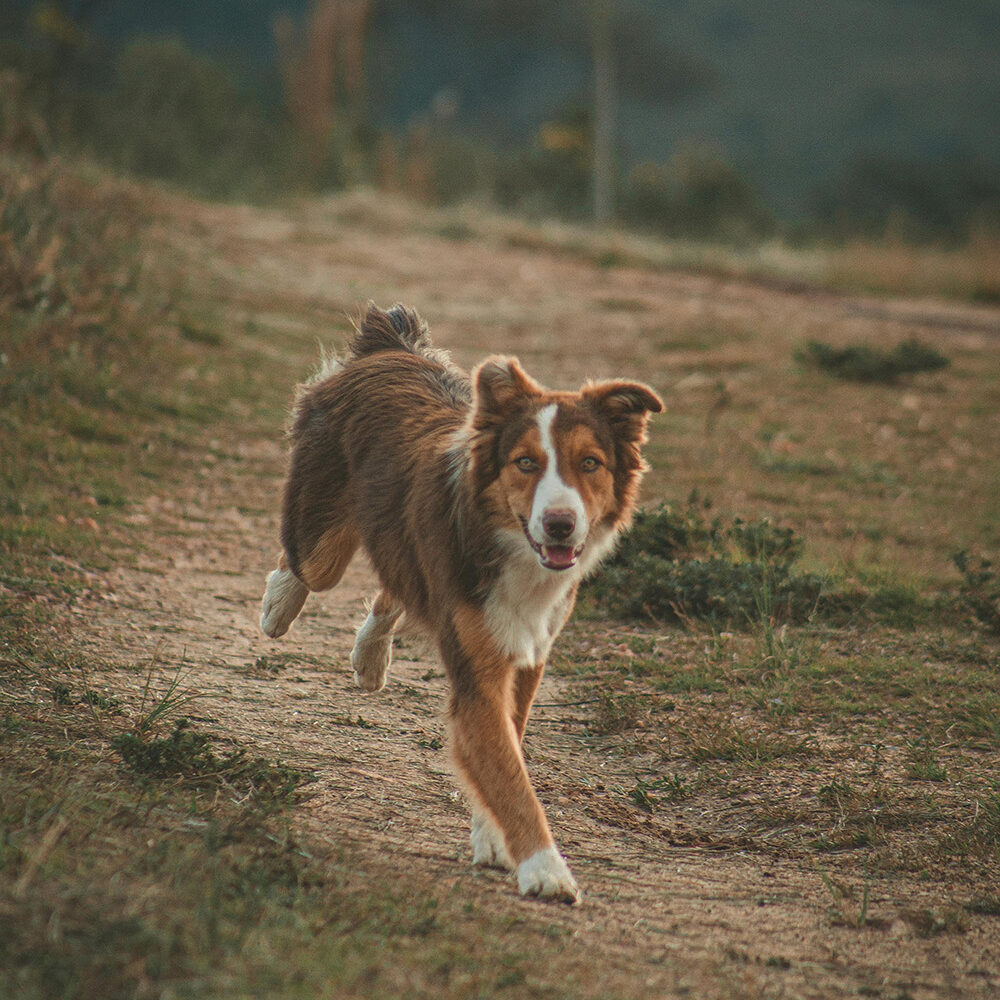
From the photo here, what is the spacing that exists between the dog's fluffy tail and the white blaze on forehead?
2.08 metres

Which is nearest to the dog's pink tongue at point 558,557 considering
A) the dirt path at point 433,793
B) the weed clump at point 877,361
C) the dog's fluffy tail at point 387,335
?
the dirt path at point 433,793

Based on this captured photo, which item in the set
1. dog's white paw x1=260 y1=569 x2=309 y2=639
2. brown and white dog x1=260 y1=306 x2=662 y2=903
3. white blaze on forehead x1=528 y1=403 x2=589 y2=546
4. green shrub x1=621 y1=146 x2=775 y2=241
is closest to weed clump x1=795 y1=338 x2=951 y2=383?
brown and white dog x1=260 y1=306 x2=662 y2=903

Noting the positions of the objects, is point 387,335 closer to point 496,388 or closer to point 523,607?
point 496,388

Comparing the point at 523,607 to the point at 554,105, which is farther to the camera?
the point at 554,105

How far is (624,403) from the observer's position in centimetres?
463

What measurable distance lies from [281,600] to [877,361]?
Result: 29.6 feet

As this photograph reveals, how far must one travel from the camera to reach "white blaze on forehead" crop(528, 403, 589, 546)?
13.4ft

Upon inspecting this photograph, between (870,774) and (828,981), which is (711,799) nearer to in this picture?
(870,774)

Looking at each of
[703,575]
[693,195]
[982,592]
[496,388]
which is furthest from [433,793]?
[693,195]

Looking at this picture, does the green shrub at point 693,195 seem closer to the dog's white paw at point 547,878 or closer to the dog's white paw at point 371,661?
the dog's white paw at point 371,661

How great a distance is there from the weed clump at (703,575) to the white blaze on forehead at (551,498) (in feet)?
8.49

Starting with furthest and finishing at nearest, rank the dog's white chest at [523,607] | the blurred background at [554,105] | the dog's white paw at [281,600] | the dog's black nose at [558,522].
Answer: the blurred background at [554,105] → the dog's white paw at [281,600] → the dog's white chest at [523,607] → the dog's black nose at [558,522]

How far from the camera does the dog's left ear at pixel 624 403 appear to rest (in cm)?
457

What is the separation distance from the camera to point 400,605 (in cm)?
524
